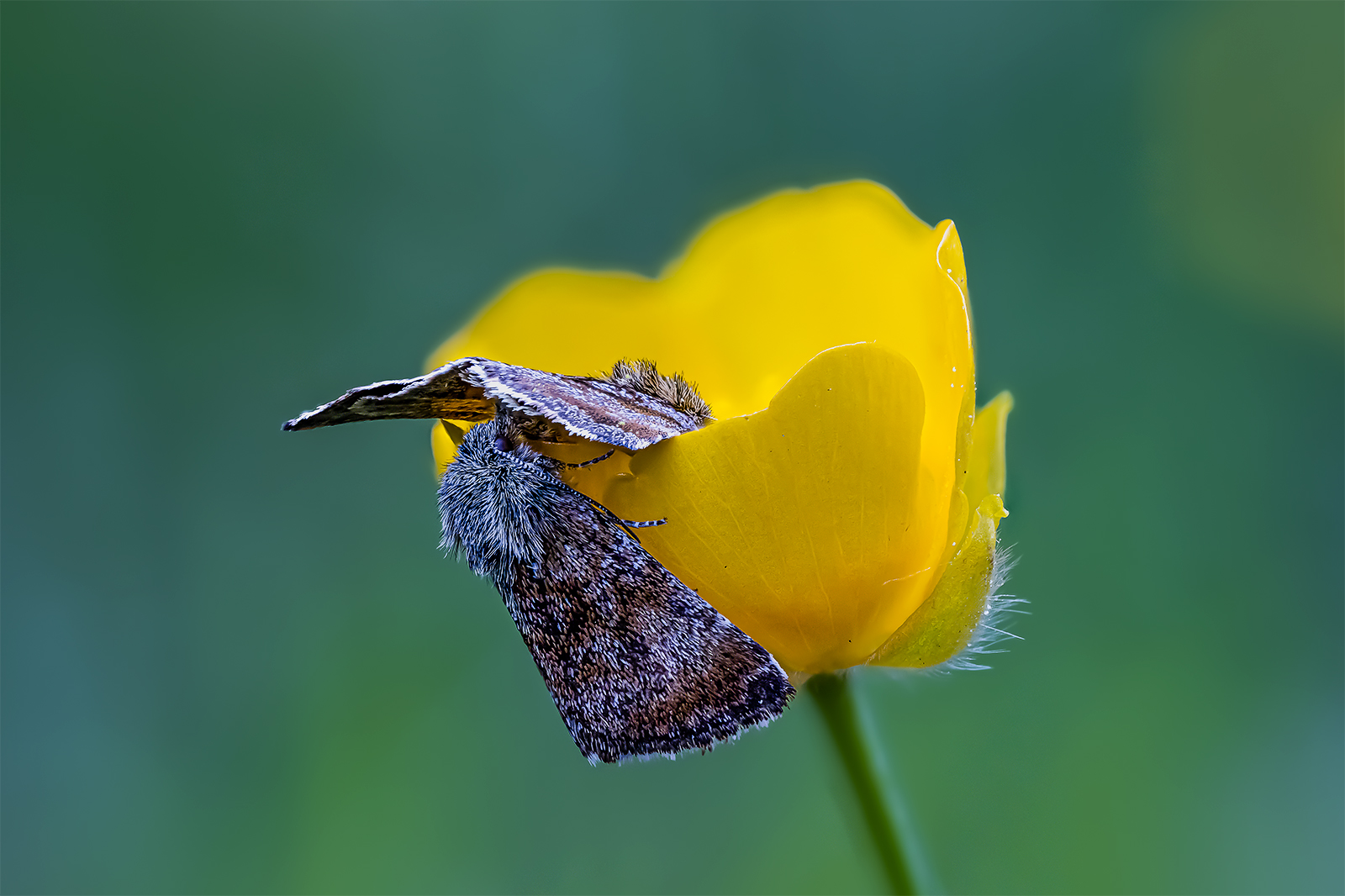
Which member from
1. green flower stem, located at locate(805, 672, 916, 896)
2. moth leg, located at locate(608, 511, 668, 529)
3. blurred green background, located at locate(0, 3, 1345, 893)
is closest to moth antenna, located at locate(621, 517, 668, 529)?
moth leg, located at locate(608, 511, 668, 529)

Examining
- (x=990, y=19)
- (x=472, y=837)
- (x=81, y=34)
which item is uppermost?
(x=81, y=34)

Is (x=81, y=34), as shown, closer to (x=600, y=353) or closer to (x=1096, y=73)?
(x=600, y=353)

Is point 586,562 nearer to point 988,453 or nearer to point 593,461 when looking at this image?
point 593,461

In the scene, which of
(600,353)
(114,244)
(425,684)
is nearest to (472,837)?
(425,684)

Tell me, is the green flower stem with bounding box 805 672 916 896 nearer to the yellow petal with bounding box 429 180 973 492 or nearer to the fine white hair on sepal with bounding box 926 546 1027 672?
the fine white hair on sepal with bounding box 926 546 1027 672

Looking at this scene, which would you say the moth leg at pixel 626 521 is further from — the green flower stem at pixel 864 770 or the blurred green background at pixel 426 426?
the blurred green background at pixel 426 426

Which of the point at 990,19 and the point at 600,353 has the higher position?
the point at 990,19
